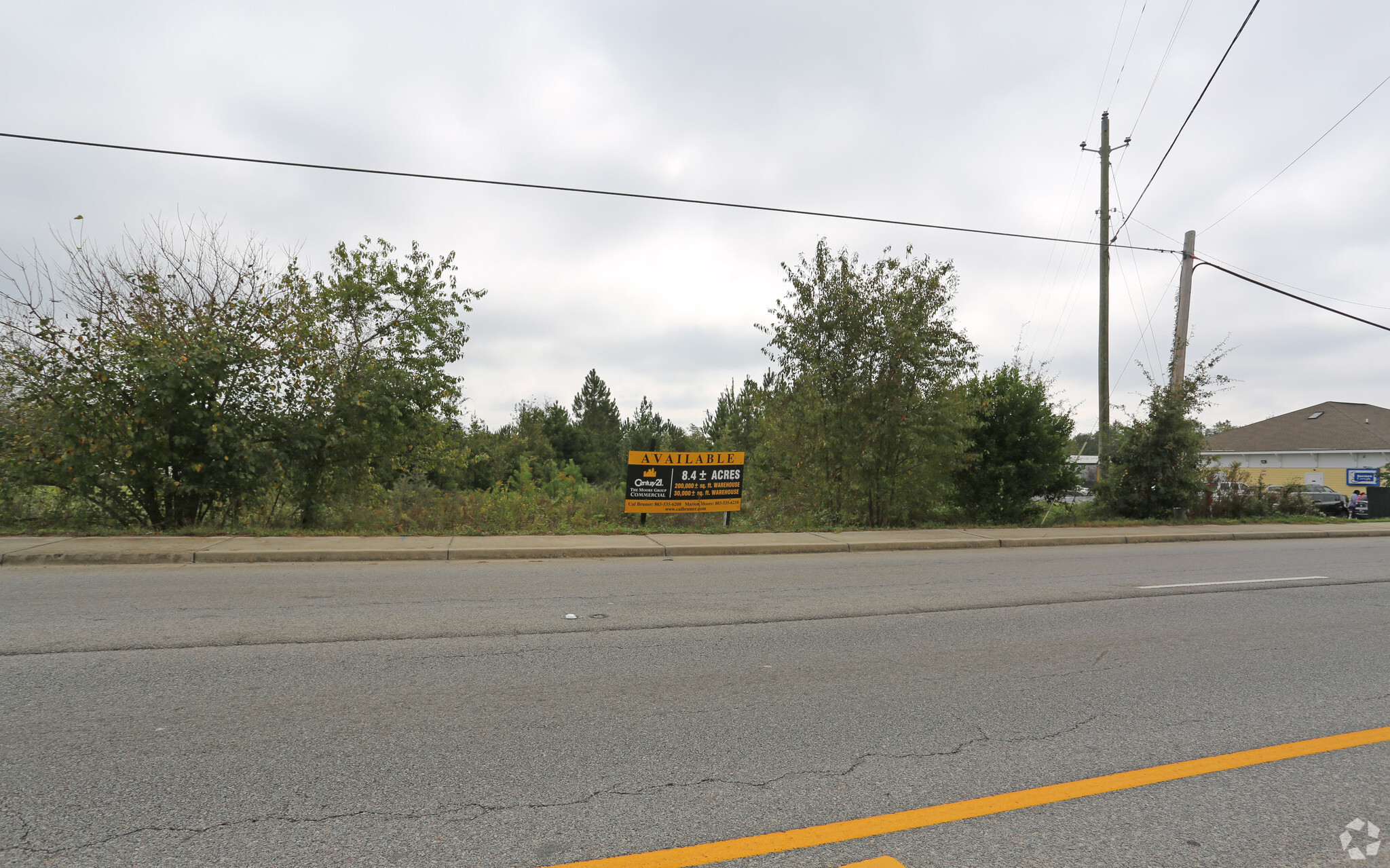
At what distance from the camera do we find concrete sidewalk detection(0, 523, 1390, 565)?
10297 millimetres

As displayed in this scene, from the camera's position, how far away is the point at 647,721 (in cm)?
434

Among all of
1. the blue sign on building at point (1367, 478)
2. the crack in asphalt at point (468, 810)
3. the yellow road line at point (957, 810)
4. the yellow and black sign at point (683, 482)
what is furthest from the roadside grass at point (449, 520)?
the blue sign on building at point (1367, 478)

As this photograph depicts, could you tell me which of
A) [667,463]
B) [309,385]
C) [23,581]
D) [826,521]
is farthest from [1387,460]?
[23,581]

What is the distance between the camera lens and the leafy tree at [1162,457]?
19328 millimetres

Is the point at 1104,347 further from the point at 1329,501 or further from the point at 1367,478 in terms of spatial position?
the point at 1367,478

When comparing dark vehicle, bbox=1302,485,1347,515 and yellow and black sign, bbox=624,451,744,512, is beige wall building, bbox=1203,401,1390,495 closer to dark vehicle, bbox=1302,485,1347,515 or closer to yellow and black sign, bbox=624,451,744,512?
dark vehicle, bbox=1302,485,1347,515

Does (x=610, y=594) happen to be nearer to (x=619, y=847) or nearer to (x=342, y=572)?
(x=342, y=572)

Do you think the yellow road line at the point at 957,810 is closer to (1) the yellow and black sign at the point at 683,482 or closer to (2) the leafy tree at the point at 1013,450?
(1) the yellow and black sign at the point at 683,482

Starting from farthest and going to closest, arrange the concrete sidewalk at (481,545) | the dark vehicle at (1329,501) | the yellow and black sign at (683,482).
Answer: the dark vehicle at (1329,501)
the yellow and black sign at (683,482)
the concrete sidewalk at (481,545)

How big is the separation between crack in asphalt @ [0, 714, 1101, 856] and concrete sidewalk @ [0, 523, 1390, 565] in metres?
8.13

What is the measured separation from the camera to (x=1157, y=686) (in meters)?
5.17

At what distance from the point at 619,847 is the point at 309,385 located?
12.8 meters

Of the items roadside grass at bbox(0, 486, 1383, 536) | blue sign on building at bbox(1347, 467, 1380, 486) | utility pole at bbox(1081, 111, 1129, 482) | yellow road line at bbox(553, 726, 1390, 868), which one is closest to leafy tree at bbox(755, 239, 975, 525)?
roadside grass at bbox(0, 486, 1383, 536)

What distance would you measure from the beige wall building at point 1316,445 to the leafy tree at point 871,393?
109ft
